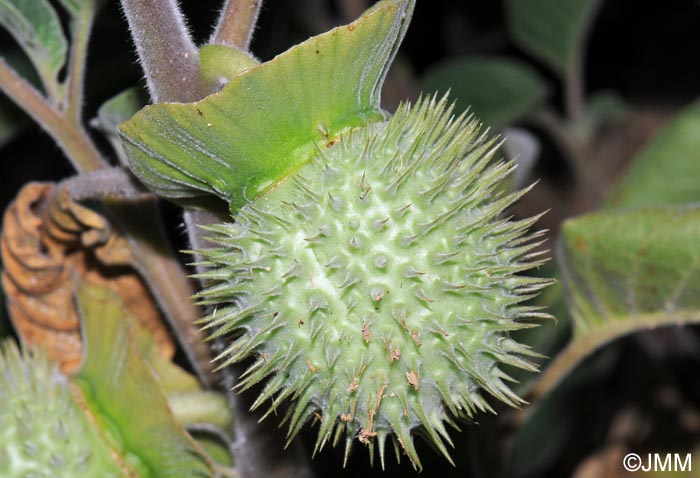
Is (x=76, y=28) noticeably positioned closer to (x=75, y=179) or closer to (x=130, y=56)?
(x=75, y=179)

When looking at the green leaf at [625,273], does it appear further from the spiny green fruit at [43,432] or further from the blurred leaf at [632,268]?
the spiny green fruit at [43,432]

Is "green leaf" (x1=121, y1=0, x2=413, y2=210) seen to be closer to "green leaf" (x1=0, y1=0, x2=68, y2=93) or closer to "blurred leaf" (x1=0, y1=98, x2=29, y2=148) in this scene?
"green leaf" (x1=0, y1=0, x2=68, y2=93)

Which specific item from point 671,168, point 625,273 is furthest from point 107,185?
point 671,168

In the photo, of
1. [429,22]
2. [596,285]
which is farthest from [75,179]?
[429,22]

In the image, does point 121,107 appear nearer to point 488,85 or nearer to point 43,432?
point 43,432

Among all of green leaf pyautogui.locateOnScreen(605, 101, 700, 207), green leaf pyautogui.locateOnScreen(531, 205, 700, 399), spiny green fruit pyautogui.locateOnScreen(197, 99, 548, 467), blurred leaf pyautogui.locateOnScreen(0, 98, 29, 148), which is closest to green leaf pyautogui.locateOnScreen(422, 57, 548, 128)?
green leaf pyautogui.locateOnScreen(605, 101, 700, 207)

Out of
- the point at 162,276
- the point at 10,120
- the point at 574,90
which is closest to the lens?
the point at 162,276

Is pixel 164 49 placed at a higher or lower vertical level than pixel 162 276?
higher
